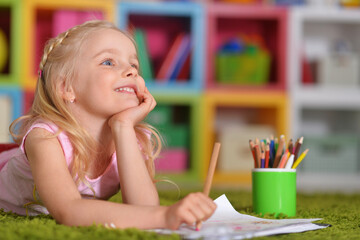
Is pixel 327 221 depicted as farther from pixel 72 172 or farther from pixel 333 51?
pixel 333 51

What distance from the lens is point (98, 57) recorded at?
37.6 inches

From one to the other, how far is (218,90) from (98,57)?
137 centimetres

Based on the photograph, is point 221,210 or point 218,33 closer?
point 221,210

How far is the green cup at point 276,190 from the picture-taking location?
969 millimetres

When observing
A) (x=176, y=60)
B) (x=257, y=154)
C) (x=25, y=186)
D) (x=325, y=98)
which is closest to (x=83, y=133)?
(x=25, y=186)

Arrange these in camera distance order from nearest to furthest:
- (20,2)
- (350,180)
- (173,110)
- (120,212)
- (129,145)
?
(120,212) < (129,145) < (20,2) < (350,180) < (173,110)

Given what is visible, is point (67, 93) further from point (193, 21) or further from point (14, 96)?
point (193, 21)

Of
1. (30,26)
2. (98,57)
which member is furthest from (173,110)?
(98,57)

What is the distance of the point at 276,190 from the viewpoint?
3.19 ft

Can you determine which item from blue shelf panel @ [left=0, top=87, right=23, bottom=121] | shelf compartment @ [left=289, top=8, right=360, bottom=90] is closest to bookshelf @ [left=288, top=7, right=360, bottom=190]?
shelf compartment @ [left=289, top=8, right=360, bottom=90]

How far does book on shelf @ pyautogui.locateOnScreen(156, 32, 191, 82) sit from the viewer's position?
2303 mm

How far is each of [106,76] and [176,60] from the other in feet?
4.58

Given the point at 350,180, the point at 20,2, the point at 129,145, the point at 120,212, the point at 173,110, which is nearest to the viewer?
the point at 120,212

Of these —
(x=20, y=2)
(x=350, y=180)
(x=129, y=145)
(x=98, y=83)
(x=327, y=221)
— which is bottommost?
(x=350, y=180)
